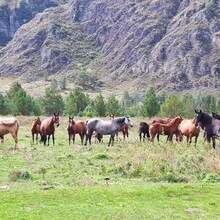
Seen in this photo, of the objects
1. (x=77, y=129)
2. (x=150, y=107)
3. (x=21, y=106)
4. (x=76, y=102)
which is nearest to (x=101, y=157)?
(x=77, y=129)

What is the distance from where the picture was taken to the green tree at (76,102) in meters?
91.1

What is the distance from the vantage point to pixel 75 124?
34875 mm

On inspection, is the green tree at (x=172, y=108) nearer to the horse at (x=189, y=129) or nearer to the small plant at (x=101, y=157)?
the horse at (x=189, y=129)

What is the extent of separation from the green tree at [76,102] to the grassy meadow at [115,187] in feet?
225

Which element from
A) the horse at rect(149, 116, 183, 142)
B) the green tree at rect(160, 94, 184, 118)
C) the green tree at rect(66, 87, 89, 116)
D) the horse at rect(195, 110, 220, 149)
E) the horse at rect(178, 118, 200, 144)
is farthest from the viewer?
the green tree at rect(66, 87, 89, 116)

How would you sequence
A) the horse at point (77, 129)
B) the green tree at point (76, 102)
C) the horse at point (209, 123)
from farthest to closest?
the green tree at point (76, 102), the horse at point (77, 129), the horse at point (209, 123)

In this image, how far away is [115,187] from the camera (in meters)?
14.3

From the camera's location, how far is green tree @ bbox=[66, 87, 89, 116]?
91100 millimetres

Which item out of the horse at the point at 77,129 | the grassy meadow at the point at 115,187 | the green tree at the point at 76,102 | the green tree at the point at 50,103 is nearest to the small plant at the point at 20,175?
the grassy meadow at the point at 115,187

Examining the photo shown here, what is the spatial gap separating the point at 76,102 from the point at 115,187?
7858 cm

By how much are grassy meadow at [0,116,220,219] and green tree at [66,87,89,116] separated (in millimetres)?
68451

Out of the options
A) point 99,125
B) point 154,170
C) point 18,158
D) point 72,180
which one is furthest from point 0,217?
point 99,125

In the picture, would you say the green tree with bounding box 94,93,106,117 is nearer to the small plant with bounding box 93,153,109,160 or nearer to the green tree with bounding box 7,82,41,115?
the green tree with bounding box 7,82,41,115

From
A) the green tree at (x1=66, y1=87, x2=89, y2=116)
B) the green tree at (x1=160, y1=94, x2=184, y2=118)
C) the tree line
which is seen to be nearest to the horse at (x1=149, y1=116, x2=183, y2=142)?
the tree line
